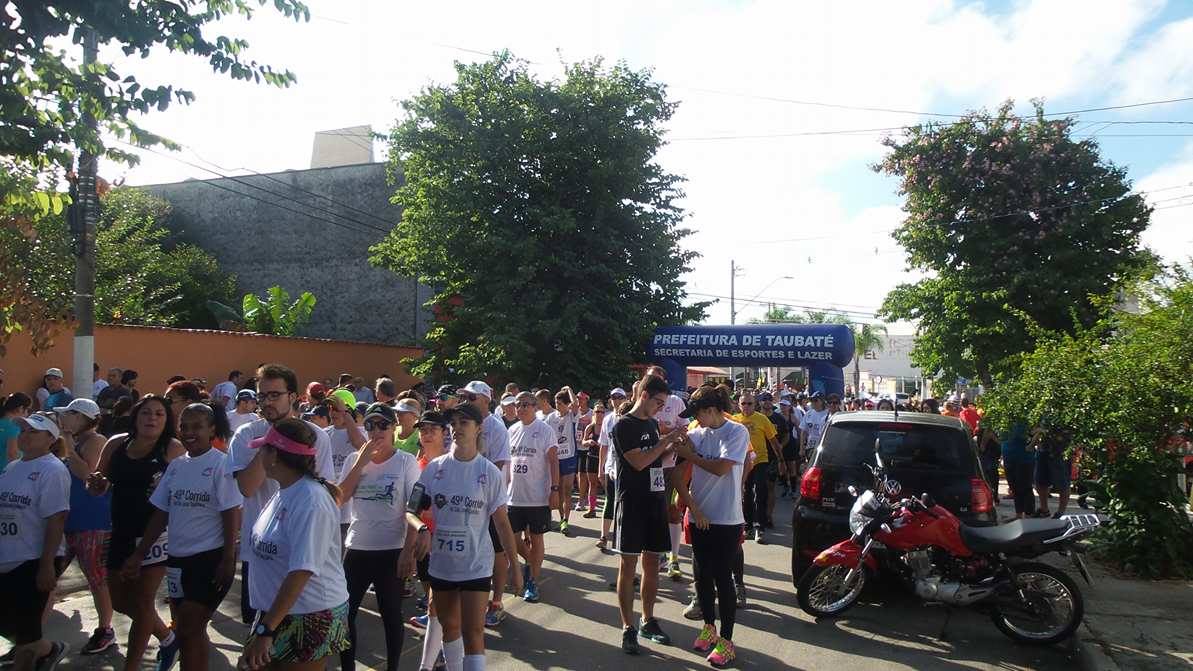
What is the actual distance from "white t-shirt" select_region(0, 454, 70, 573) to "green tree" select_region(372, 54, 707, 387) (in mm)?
15421

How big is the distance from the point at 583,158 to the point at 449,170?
338cm

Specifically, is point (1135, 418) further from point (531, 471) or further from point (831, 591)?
point (531, 471)

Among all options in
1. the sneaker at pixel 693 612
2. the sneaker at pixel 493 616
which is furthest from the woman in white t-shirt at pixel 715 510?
the sneaker at pixel 493 616

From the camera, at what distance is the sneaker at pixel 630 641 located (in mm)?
5883

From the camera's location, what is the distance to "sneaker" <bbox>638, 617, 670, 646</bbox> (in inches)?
239

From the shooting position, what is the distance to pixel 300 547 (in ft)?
11.1

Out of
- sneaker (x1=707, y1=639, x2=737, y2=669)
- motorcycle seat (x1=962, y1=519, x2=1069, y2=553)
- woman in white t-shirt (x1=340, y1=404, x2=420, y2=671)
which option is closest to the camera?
woman in white t-shirt (x1=340, y1=404, x2=420, y2=671)

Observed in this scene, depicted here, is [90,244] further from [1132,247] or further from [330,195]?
[1132,247]

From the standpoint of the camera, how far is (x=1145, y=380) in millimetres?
8023

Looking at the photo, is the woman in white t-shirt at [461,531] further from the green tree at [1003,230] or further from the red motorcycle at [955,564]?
the green tree at [1003,230]

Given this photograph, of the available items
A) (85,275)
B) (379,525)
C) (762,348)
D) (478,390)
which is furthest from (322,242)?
(379,525)

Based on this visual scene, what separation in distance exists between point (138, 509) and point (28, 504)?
2.13ft

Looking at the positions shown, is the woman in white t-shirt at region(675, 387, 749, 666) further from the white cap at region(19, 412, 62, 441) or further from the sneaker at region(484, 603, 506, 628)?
the white cap at region(19, 412, 62, 441)

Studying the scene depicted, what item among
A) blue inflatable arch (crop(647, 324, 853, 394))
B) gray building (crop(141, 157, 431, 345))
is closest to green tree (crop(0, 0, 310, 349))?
blue inflatable arch (crop(647, 324, 853, 394))
